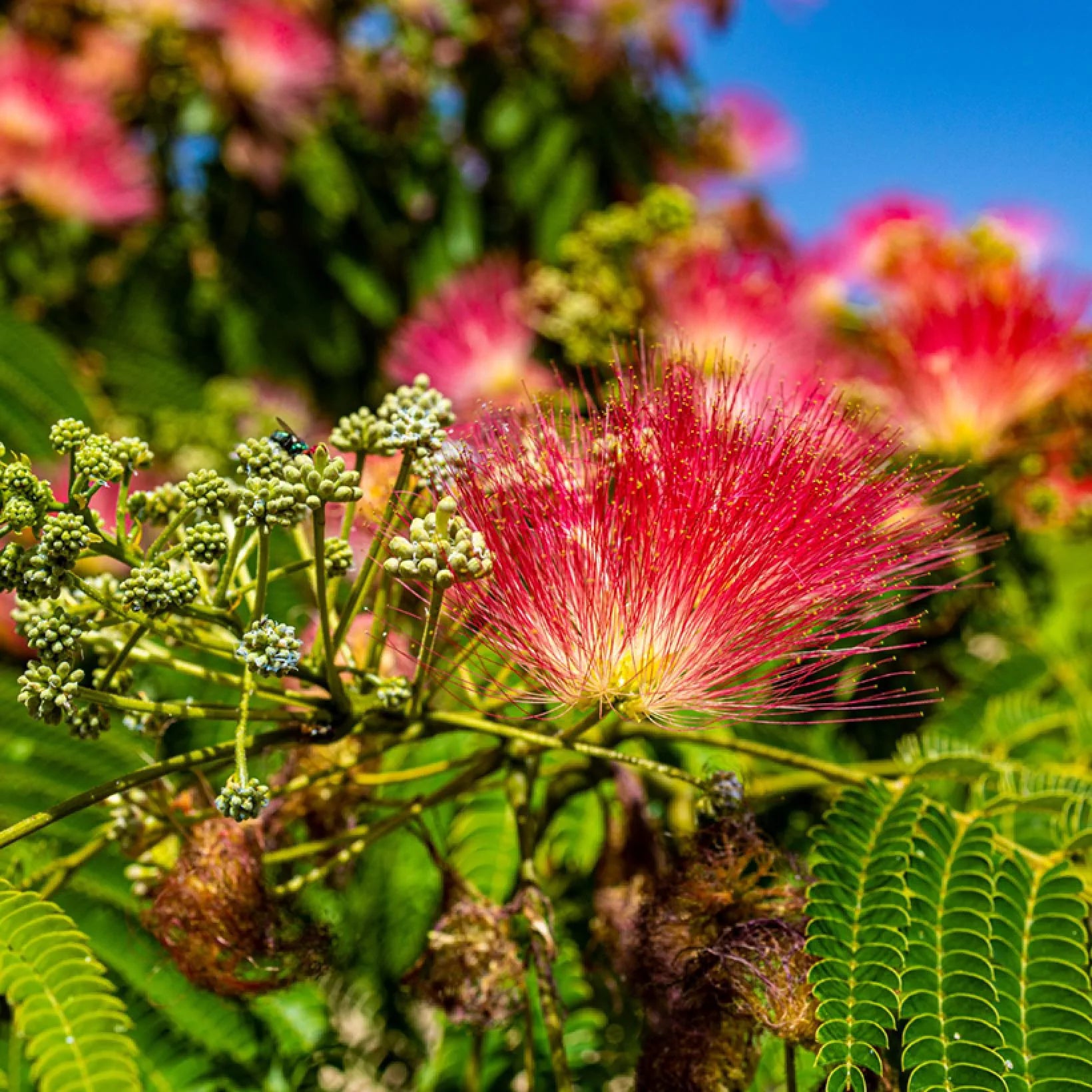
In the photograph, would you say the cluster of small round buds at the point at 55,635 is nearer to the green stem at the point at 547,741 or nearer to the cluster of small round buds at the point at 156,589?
the cluster of small round buds at the point at 156,589

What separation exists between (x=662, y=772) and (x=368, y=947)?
44.1 inches

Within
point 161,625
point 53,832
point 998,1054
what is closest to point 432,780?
point 53,832

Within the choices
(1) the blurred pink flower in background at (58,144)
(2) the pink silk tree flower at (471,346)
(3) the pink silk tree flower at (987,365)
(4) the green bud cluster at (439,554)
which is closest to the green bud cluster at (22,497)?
(4) the green bud cluster at (439,554)

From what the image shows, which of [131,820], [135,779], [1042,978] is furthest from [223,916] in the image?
[1042,978]

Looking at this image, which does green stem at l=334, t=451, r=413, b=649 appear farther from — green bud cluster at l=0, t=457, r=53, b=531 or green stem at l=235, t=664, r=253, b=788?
green bud cluster at l=0, t=457, r=53, b=531

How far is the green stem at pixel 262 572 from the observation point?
951mm

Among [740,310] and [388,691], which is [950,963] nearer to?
[388,691]

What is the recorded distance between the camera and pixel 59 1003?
84 cm

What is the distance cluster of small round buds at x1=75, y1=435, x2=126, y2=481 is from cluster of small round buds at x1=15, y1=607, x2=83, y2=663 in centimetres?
13

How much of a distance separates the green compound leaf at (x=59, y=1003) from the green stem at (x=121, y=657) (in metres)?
0.21

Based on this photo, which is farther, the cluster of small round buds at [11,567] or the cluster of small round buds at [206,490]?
the cluster of small round buds at [206,490]

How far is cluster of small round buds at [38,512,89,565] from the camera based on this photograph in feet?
2.92

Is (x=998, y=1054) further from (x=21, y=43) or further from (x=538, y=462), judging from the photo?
(x=21, y=43)

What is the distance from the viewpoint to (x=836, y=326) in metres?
2.66
